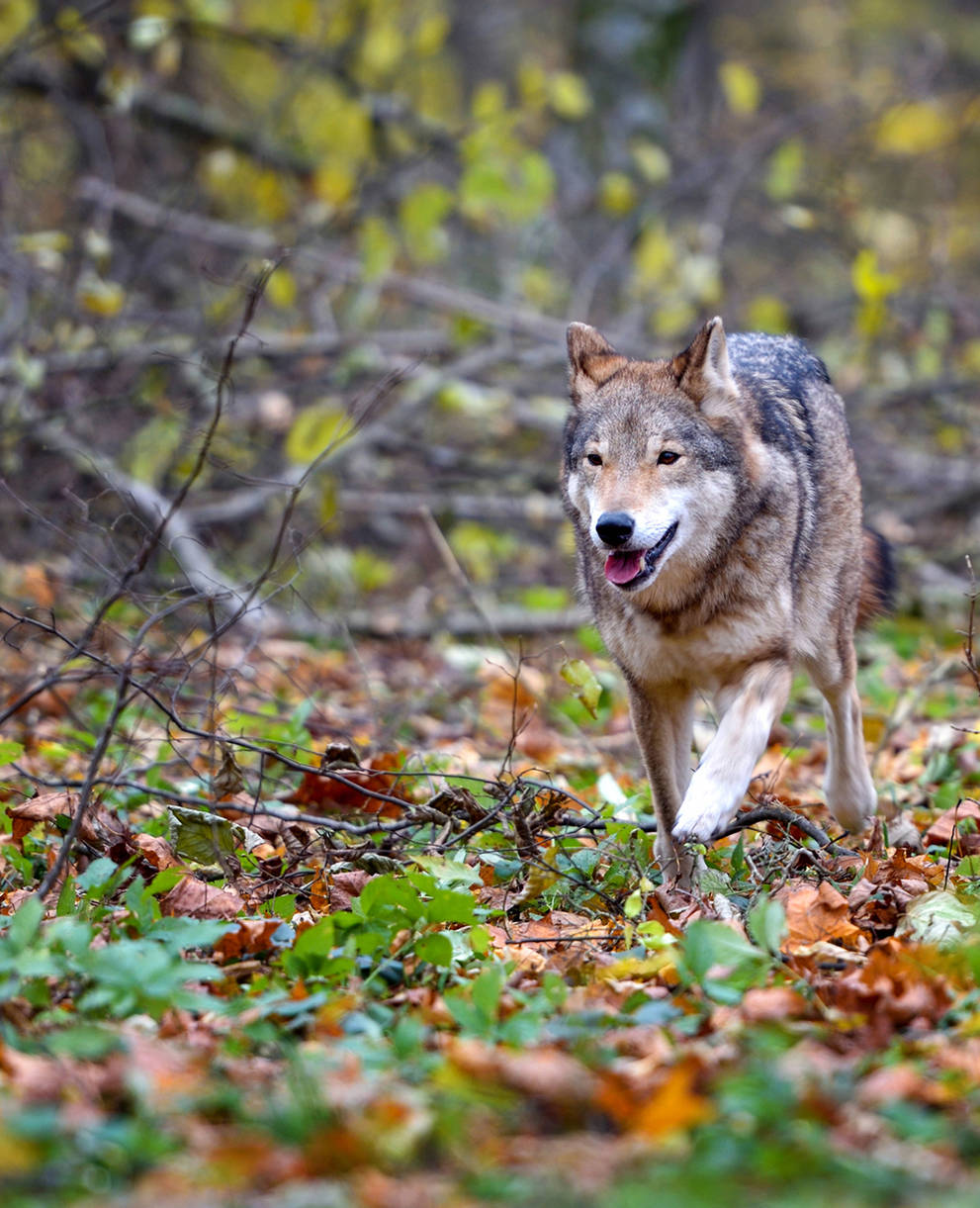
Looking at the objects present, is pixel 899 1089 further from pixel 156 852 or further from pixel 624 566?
pixel 156 852

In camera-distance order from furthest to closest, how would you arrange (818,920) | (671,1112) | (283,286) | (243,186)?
(243,186) → (283,286) → (818,920) → (671,1112)

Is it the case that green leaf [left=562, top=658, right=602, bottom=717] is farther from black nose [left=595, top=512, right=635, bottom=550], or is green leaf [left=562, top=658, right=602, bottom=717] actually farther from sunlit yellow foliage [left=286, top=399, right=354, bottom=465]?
sunlit yellow foliage [left=286, top=399, right=354, bottom=465]

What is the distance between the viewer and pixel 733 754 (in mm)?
4297

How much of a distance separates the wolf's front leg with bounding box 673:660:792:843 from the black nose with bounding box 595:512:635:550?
66 cm

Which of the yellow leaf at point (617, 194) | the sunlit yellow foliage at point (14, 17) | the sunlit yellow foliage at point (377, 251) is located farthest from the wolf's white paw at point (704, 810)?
the sunlit yellow foliage at point (14, 17)

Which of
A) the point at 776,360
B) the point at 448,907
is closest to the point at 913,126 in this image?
the point at 776,360

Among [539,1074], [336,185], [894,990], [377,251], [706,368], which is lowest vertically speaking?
[539,1074]

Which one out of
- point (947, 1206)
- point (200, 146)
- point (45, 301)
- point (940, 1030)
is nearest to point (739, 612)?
point (940, 1030)

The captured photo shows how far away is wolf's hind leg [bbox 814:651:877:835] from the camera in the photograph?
525 cm

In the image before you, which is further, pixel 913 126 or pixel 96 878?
pixel 913 126

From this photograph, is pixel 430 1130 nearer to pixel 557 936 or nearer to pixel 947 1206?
pixel 947 1206

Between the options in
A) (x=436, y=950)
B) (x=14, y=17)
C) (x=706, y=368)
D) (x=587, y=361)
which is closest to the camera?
(x=436, y=950)

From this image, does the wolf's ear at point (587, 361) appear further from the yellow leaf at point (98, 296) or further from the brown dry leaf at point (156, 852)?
the yellow leaf at point (98, 296)

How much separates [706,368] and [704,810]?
5.33 feet
